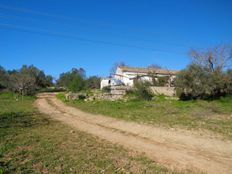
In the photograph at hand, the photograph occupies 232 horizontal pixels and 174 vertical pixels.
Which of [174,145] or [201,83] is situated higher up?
[201,83]

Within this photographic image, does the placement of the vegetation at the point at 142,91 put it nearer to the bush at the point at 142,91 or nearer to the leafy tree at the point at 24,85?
the bush at the point at 142,91

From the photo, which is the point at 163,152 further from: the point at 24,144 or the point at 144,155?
the point at 24,144

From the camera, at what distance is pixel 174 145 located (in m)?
7.10

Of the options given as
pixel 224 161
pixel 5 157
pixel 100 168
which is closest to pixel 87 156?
pixel 100 168

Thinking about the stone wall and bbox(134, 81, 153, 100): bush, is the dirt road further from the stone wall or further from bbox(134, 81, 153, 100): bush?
the stone wall

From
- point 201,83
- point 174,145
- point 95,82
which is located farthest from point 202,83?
point 95,82

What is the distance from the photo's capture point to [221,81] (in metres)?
23.0

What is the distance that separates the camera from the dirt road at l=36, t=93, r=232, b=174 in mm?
5382

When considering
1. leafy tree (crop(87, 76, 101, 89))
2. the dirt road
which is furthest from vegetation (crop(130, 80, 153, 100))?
leafy tree (crop(87, 76, 101, 89))

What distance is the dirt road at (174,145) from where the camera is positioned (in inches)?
212

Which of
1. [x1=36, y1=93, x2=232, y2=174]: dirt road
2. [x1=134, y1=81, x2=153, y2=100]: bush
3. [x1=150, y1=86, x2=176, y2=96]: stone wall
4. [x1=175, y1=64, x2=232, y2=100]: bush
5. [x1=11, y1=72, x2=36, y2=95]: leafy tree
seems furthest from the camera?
[x1=11, y1=72, x2=36, y2=95]: leafy tree

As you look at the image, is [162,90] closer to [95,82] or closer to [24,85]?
[24,85]

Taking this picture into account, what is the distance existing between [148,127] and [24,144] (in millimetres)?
5247

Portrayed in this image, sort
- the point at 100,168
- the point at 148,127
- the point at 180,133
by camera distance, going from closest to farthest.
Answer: the point at 100,168, the point at 180,133, the point at 148,127
